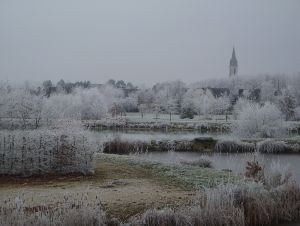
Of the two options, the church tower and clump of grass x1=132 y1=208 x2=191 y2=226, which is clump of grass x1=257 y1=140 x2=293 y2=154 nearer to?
clump of grass x1=132 y1=208 x2=191 y2=226

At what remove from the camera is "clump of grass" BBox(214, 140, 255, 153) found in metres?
26.7

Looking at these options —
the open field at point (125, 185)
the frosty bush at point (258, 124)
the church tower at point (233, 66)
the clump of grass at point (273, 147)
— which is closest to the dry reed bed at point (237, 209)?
the open field at point (125, 185)

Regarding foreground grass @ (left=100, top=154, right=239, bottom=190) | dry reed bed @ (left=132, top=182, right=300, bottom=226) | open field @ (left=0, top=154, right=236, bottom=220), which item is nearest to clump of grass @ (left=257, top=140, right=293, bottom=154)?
foreground grass @ (left=100, top=154, right=239, bottom=190)

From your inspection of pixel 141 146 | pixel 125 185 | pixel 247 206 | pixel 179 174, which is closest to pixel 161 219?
pixel 247 206

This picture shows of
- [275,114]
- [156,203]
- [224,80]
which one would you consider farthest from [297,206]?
[224,80]

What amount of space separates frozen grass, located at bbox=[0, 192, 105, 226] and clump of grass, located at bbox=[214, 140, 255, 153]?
18.3 metres

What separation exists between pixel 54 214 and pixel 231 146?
1969 cm

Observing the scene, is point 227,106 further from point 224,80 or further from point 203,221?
point 224,80

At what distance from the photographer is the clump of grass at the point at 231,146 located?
87.7 ft

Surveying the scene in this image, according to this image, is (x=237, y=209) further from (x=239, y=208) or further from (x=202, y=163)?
(x=202, y=163)

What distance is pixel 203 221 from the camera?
9.50 metres

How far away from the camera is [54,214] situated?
852cm

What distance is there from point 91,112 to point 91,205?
51.1 meters

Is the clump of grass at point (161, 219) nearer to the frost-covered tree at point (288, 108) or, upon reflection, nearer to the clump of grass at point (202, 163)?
the clump of grass at point (202, 163)
